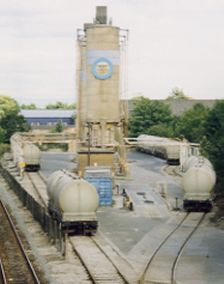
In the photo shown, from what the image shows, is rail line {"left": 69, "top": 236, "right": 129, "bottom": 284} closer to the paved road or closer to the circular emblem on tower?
the circular emblem on tower

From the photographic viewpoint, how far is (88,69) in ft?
210

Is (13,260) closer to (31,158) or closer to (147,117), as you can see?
(31,158)

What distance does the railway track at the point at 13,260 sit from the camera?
81.1 ft

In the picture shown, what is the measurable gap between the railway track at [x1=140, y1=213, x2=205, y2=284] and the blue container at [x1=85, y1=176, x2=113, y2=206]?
6361mm

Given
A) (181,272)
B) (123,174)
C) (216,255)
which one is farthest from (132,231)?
(123,174)

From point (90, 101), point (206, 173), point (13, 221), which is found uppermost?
point (90, 101)

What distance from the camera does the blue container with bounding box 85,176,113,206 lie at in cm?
4338

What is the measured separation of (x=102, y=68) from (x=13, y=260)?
37824mm

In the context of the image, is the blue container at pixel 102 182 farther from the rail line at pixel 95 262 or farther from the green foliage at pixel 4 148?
the green foliage at pixel 4 148

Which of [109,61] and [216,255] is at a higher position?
[109,61]

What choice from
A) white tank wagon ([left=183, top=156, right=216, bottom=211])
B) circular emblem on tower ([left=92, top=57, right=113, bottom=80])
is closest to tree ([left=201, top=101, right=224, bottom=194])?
white tank wagon ([left=183, top=156, right=216, bottom=211])

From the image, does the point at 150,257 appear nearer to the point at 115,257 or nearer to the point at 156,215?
the point at 115,257

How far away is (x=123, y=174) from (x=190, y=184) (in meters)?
24.4

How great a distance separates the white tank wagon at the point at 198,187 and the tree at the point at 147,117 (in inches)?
2781
